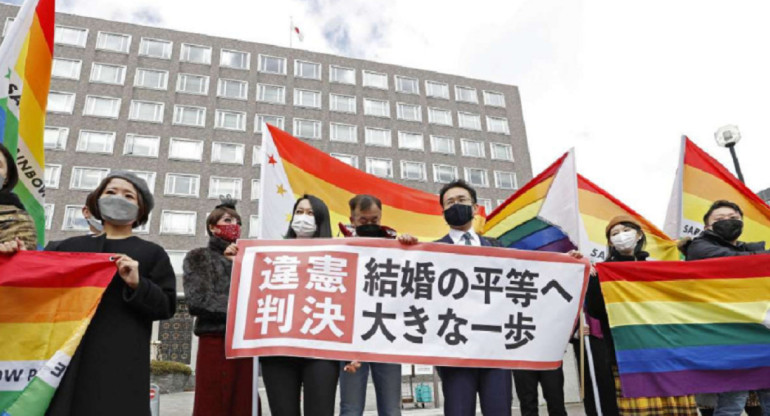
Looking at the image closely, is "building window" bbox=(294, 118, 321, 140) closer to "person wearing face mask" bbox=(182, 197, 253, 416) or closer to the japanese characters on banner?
"person wearing face mask" bbox=(182, 197, 253, 416)

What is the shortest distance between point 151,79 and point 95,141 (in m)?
5.86

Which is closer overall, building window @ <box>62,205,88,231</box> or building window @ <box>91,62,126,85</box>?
building window @ <box>62,205,88,231</box>

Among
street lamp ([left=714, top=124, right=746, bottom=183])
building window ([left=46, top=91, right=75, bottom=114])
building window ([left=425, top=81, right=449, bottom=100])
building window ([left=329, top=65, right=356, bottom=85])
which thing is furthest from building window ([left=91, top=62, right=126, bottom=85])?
street lamp ([left=714, top=124, right=746, bottom=183])

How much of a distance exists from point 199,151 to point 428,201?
28.0m

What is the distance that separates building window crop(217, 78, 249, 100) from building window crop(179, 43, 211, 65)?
202 centimetres

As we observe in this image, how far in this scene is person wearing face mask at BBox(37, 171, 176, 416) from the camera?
272 cm

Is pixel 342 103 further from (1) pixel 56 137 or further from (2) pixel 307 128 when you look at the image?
(1) pixel 56 137

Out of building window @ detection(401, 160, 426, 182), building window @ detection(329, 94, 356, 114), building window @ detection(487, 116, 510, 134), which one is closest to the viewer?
building window @ detection(401, 160, 426, 182)

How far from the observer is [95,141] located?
31375 mm

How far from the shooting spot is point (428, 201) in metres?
8.67

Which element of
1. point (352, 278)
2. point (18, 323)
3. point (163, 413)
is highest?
point (352, 278)

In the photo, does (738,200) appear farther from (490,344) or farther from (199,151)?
(199,151)

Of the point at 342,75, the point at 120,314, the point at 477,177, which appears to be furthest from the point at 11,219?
the point at 342,75

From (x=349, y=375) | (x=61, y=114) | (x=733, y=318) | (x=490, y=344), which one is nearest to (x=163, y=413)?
(x=349, y=375)
